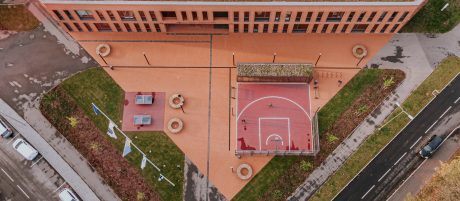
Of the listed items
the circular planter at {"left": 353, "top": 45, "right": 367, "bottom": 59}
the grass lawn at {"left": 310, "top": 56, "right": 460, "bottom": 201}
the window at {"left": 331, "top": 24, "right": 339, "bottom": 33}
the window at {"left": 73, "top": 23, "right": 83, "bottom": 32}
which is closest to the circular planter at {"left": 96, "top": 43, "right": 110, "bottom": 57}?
the window at {"left": 73, "top": 23, "right": 83, "bottom": 32}

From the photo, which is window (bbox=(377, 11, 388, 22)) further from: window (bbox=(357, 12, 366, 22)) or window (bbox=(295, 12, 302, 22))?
window (bbox=(295, 12, 302, 22))

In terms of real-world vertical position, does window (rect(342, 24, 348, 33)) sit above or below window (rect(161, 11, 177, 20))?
below

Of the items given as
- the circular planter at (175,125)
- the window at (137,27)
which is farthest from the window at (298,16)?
the window at (137,27)

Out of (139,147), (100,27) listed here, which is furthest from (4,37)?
(139,147)

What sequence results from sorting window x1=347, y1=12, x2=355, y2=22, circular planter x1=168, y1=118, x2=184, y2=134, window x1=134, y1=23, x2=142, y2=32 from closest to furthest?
circular planter x1=168, y1=118, x2=184, y2=134
window x1=347, y1=12, x2=355, y2=22
window x1=134, y1=23, x2=142, y2=32

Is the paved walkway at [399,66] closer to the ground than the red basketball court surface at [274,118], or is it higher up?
closer to the ground

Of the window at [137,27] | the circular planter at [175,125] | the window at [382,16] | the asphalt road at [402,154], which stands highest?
the window at [137,27]

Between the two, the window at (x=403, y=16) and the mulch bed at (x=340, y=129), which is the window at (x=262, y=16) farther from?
the window at (x=403, y=16)

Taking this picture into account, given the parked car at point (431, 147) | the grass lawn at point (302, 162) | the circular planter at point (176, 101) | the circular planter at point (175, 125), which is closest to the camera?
the grass lawn at point (302, 162)
